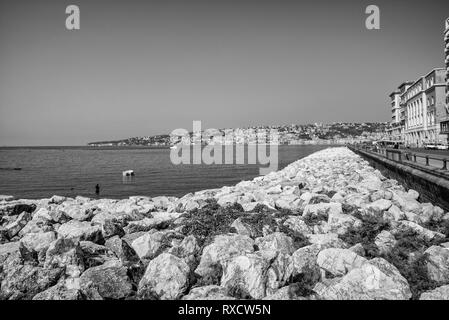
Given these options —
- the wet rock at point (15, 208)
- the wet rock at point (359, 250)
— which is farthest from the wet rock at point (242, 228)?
the wet rock at point (15, 208)

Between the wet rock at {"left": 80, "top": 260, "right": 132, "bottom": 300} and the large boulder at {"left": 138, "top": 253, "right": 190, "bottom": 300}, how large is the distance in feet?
0.85

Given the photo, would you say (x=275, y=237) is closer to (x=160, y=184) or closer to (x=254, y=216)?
(x=254, y=216)

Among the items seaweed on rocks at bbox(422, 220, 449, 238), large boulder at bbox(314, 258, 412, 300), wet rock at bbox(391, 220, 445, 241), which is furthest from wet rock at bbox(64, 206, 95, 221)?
seaweed on rocks at bbox(422, 220, 449, 238)

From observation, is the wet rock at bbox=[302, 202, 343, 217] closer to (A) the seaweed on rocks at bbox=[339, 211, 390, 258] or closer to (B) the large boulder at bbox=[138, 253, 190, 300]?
(A) the seaweed on rocks at bbox=[339, 211, 390, 258]

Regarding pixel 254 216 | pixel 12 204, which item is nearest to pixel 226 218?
pixel 254 216

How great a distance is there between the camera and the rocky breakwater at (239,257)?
4730 millimetres

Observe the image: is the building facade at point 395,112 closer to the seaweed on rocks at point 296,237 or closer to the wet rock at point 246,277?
the seaweed on rocks at point 296,237

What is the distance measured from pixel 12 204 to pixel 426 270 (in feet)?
38.1

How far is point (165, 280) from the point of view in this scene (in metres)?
4.86

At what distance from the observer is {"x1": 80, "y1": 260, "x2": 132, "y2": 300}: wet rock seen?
4.76 meters

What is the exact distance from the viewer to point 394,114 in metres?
107

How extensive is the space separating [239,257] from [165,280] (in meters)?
1.14

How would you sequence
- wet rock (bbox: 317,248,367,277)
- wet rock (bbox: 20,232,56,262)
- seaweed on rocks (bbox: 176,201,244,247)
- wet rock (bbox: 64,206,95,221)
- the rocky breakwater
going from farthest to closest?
wet rock (bbox: 64,206,95,221), seaweed on rocks (bbox: 176,201,244,247), wet rock (bbox: 20,232,56,262), wet rock (bbox: 317,248,367,277), the rocky breakwater

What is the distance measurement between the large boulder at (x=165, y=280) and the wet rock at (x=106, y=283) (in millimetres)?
258
